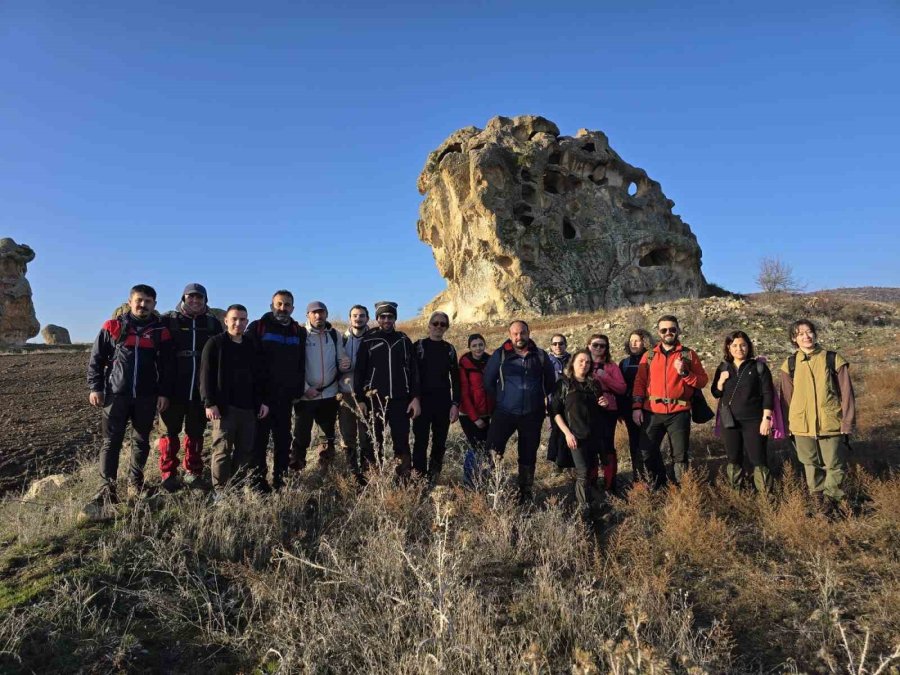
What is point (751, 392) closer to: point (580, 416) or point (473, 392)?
point (580, 416)

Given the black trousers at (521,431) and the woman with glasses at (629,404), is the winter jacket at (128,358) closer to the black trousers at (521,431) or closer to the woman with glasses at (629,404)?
the black trousers at (521,431)

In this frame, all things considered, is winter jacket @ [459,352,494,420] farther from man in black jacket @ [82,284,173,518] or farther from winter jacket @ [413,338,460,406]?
man in black jacket @ [82,284,173,518]

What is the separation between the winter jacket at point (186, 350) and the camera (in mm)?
5363

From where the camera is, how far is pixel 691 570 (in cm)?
400

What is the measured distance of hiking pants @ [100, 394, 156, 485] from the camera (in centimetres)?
476

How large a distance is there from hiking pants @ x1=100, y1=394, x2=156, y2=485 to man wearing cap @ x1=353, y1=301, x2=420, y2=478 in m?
2.04

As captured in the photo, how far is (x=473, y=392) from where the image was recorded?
6145 millimetres

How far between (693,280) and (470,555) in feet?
111

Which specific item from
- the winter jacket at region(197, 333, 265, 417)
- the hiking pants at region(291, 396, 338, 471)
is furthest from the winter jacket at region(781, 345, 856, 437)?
the winter jacket at region(197, 333, 265, 417)

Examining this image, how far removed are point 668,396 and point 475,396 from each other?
2148 millimetres

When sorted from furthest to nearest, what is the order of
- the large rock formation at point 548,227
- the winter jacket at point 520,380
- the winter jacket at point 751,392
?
the large rock formation at point 548,227 < the winter jacket at point 520,380 < the winter jacket at point 751,392

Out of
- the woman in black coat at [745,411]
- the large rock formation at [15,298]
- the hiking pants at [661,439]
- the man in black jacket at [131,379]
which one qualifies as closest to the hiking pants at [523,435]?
the hiking pants at [661,439]

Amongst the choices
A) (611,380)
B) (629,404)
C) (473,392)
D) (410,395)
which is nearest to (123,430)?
(410,395)

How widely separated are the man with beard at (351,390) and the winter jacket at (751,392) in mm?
4114
